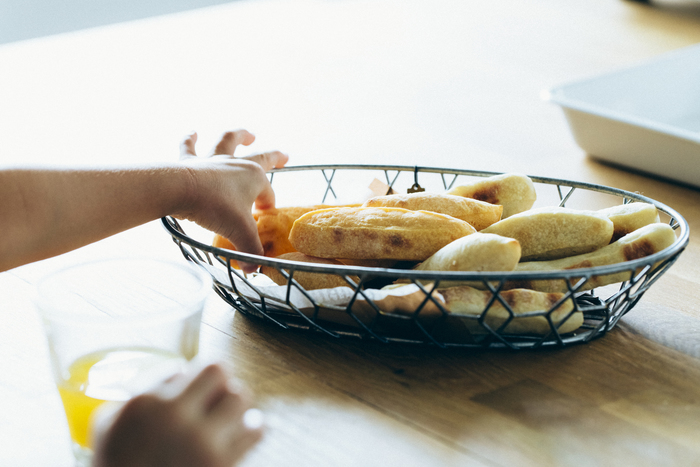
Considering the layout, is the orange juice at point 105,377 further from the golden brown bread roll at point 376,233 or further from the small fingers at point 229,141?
the small fingers at point 229,141

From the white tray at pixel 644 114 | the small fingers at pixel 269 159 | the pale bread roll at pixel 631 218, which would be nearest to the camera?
the pale bread roll at pixel 631 218

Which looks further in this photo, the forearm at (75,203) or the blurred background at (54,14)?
the blurred background at (54,14)

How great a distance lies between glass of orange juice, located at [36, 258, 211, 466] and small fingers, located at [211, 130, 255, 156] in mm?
267

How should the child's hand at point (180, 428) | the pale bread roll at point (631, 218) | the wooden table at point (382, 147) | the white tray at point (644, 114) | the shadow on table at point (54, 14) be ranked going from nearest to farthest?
the child's hand at point (180, 428) → the wooden table at point (382, 147) → the pale bread roll at point (631, 218) → the white tray at point (644, 114) → the shadow on table at point (54, 14)

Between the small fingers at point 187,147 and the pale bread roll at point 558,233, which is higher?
the small fingers at point 187,147

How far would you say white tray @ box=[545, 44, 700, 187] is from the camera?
932 mm

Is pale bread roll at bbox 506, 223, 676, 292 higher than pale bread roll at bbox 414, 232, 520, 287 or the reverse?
the reverse

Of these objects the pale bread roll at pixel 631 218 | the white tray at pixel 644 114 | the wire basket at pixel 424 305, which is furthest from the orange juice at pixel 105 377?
the white tray at pixel 644 114

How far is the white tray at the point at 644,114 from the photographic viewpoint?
932 millimetres

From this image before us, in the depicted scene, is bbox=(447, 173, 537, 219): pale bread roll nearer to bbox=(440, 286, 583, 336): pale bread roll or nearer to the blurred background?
bbox=(440, 286, 583, 336): pale bread roll

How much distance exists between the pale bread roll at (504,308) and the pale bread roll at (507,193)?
13 cm

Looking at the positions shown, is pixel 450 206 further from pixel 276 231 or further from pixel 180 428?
pixel 180 428

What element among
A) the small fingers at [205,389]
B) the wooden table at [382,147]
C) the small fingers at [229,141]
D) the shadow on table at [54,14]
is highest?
the shadow on table at [54,14]

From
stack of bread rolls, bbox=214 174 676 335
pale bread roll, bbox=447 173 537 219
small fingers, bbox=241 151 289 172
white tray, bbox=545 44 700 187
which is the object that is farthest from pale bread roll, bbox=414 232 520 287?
white tray, bbox=545 44 700 187
